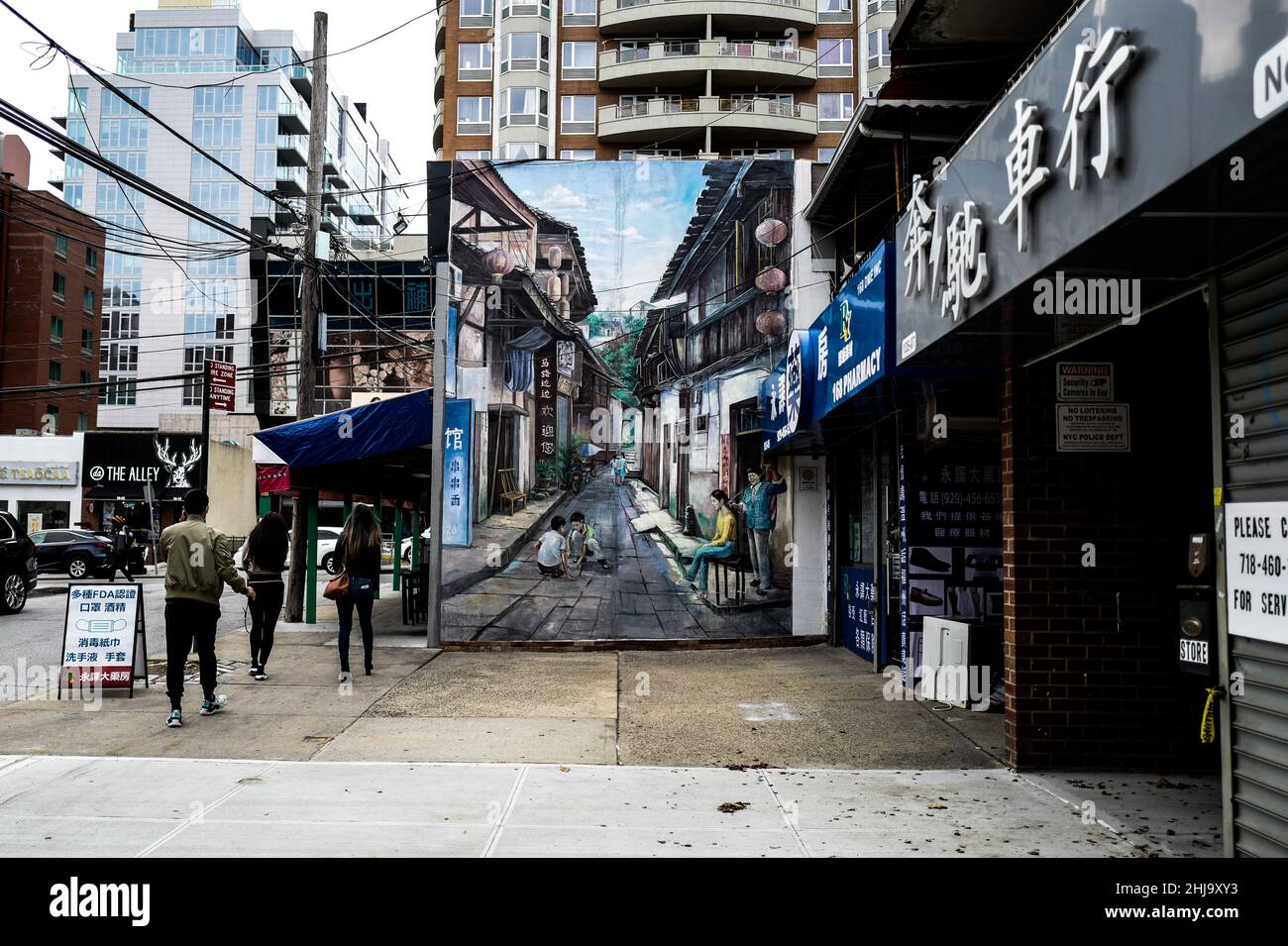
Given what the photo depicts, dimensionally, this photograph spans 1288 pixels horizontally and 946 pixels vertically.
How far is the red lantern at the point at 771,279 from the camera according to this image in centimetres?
1338

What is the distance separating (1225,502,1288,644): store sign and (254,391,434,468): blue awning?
10433mm

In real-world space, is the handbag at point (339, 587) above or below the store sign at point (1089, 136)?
below

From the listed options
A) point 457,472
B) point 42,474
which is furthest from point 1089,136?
point 42,474

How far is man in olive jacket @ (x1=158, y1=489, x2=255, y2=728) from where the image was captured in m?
7.74

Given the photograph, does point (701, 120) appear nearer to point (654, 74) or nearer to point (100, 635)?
point (654, 74)

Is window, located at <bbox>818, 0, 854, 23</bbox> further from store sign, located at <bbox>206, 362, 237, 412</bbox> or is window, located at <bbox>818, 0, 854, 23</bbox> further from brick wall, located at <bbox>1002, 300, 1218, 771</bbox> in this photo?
brick wall, located at <bbox>1002, 300, 1218, 771</bbox>

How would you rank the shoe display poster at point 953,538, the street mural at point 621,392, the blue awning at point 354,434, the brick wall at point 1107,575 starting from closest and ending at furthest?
the brick wall at point 1107,575 → the shoe display poster at point 953,538 → the blue awning at point 354,434 → the street mural at point 621,392

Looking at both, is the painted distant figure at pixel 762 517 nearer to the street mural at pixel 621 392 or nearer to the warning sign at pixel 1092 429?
the street mural at pixel 621 392

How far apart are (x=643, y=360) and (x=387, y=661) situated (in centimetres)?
566

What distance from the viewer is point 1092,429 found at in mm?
6547

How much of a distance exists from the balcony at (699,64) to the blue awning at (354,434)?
3201 cm

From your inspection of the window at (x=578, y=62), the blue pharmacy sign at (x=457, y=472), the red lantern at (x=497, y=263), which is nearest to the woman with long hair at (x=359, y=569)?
the blue pharmacy sign at (x=457, y=472)

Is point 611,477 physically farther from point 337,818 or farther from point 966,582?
point 337,818

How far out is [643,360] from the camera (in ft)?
46.0
